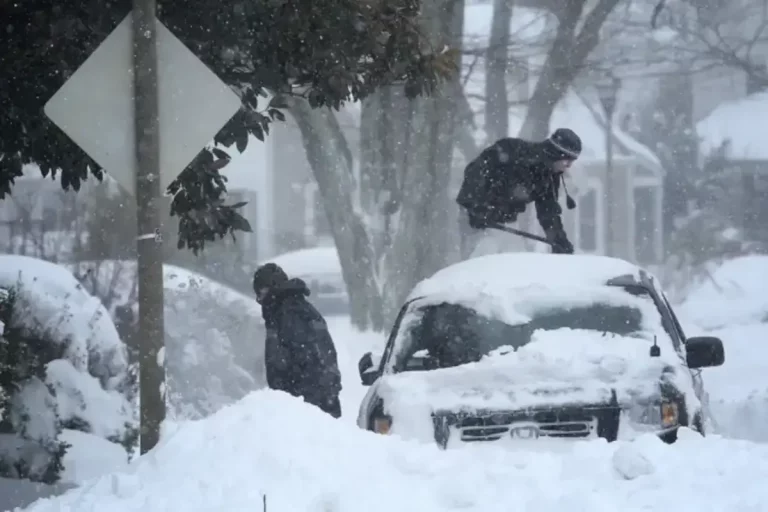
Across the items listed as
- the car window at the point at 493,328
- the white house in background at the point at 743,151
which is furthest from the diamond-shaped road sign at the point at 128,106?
the white house in background at the point at 743,151

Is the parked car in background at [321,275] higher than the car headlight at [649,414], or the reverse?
the car headlight at [649,414]

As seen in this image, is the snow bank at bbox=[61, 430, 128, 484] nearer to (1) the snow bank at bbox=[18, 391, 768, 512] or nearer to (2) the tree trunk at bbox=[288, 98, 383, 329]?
(1) the snow bank at bbox=[18, 391, 768, 512]

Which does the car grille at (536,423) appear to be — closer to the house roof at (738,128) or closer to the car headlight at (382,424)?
the car headlight at (382,424)

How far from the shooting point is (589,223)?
147ft

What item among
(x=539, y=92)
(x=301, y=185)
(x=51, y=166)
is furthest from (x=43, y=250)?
A: (x=301, y=185)

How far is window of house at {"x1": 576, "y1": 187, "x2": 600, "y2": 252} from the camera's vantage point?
4447 centimetres

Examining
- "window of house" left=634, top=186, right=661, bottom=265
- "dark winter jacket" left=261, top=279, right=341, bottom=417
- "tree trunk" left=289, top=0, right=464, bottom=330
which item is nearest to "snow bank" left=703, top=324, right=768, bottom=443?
"dark winter jacket" left=261, top=279, right=341, bottom=417

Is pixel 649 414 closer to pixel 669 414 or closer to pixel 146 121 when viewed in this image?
pixel 669 414

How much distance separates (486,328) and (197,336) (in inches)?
301

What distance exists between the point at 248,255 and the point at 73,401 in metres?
28.8

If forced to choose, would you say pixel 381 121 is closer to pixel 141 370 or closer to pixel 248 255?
pixel 141 370

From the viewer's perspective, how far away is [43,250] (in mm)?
16828

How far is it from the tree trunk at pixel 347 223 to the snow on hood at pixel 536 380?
11346mm

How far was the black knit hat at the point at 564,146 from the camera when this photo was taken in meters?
9.70
